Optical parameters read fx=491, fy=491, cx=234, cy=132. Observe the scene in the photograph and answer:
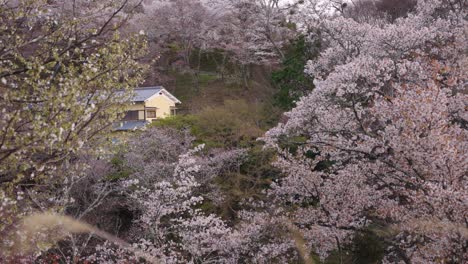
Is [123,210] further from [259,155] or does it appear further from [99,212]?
[259,155]

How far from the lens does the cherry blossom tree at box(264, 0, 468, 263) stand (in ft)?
23.1

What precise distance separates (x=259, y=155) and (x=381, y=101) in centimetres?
662

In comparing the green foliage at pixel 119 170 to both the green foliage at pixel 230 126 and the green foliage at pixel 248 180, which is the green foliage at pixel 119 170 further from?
the green foliage at pixel 248 180

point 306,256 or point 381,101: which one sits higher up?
point 381,101

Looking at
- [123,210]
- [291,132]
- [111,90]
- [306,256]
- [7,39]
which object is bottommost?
[123,210]

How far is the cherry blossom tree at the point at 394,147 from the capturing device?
7043 mm

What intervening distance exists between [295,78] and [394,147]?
1110 cm

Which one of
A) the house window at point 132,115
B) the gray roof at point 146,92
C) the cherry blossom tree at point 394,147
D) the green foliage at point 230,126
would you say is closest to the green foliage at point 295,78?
the green foliage at point 230,126

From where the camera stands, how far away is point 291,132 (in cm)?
1219

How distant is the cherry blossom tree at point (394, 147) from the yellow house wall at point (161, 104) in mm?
10788

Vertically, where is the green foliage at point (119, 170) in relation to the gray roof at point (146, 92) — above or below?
below

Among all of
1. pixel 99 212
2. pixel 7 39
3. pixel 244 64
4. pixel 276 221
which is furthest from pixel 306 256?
pixel 244 64

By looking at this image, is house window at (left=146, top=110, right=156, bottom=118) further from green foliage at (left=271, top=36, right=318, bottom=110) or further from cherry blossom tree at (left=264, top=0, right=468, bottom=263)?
cherry blossom tree at (left=264, top=0, right=468, bottom=263)

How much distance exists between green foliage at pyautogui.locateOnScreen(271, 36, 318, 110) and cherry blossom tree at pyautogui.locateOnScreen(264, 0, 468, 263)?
3.29 meters
